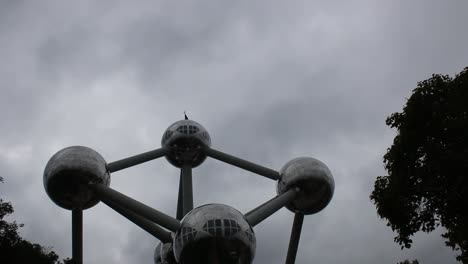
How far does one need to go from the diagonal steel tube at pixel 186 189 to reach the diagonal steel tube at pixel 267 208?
140 inches

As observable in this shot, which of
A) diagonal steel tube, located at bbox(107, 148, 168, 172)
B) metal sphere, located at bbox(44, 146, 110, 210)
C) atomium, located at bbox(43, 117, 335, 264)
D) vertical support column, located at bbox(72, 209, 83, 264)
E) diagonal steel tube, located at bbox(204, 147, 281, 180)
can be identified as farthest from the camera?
diagonal steel tube, located at bbox(204, 147, 281, 180)

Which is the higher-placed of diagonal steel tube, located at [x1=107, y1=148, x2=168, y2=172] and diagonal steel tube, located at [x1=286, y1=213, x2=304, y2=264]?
diagonal steel tube, located at [x1=107, y1=148, x2=168, y2=172]

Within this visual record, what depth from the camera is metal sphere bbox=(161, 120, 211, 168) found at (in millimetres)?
19969

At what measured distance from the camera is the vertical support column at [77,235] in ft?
55.2

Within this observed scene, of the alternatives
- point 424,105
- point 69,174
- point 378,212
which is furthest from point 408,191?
point 69,174

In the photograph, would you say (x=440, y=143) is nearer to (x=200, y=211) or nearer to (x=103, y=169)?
(x=200, y=211)

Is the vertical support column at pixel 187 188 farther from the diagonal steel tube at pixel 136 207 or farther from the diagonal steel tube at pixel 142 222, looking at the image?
the diagonal steel tube at pixel 136 207

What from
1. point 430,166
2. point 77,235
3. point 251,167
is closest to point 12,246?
point 77,235

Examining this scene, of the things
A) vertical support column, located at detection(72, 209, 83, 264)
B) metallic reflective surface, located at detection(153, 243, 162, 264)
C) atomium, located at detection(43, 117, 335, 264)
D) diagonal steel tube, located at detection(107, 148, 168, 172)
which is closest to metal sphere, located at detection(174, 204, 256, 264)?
atomium, located at detection(43, 117, 335, 264)

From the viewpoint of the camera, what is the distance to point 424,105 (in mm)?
14867

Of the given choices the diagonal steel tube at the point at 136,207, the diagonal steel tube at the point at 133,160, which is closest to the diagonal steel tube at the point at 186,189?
the diagonal steel tube at the point at 133,160

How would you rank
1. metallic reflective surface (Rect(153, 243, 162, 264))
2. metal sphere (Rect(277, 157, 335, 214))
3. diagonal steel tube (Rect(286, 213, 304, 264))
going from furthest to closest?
metallic reflective surface (Rect(153, 243, 162, 264)) < diagonal steel tube (Rect(286, 213, 304, 264)) < metal sphere (Rect(277, 157, 335, 214))

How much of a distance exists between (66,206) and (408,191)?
11494mm

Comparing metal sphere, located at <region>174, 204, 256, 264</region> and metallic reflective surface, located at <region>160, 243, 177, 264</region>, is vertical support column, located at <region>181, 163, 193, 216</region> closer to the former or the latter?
metallic reflective surface, located at <region>160, 243, 177, 264</region>
